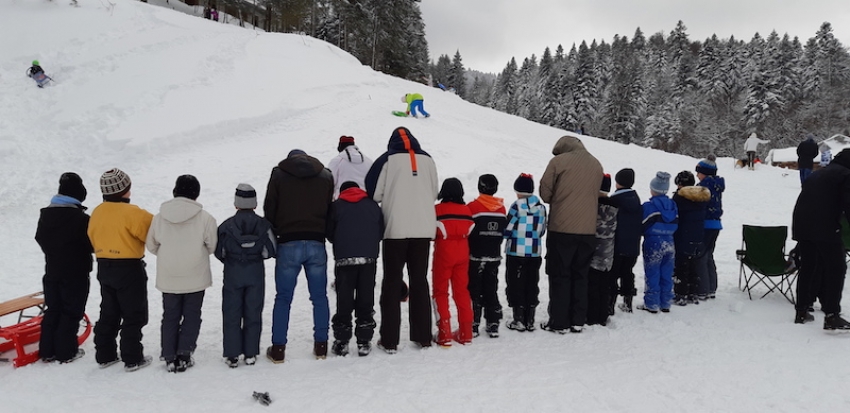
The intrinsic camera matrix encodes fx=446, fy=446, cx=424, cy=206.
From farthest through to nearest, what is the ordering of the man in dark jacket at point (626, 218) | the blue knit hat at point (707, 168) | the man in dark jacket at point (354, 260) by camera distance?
1. the blue knit hat at point (707, 168)
2. the man in dark jacket at point (626, 218)
3. the man in dark jacket at point (354, 260)

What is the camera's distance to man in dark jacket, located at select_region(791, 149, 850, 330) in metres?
5.00

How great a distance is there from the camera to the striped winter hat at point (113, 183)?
4133 millimetres

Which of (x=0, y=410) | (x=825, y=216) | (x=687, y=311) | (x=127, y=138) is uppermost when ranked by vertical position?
(x=127, y=138)

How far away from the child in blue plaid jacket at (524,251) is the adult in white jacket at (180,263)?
3.26m

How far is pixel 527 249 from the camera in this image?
523 cm

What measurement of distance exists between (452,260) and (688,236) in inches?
142

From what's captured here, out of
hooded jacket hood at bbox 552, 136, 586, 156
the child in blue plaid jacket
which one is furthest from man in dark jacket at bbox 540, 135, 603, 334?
the child in blue plaid jacket

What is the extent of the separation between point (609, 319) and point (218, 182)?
880cm

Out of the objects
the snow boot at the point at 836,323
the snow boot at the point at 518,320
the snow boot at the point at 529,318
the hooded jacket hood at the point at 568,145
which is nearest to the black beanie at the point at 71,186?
the snow boot at the point at 518,320

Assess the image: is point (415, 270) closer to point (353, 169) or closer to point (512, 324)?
point (512, 324)

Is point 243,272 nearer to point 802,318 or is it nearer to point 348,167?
point 348,167

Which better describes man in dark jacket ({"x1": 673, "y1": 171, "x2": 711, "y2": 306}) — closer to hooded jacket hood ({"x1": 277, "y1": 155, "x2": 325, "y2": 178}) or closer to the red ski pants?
the red ski pants

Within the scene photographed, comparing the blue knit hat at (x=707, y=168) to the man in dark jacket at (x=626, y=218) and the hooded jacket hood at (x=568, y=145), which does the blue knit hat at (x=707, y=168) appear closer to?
the man in dark jacket at (x=626, y=218)

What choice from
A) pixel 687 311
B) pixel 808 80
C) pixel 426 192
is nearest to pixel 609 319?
pixel 687 311
